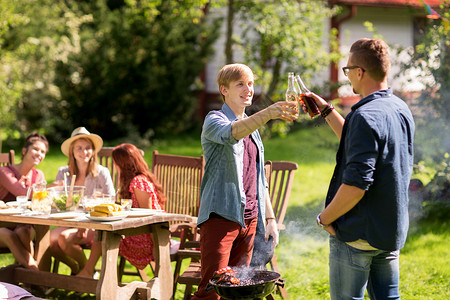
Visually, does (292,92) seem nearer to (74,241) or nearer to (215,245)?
(215,245)

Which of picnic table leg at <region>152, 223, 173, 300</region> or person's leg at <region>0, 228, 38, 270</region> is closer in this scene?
picnic table leg at <region>152, 223, 173, 300</region>

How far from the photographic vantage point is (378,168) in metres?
2.50

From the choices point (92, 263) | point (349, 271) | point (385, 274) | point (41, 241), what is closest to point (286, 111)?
point (349, 271)

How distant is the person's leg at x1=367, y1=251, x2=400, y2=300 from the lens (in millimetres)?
2658

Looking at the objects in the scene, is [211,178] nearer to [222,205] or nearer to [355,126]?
[222,205]

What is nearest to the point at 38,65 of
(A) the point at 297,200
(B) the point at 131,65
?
(B) the point at 131,65

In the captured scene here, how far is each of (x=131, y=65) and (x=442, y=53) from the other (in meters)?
8.02

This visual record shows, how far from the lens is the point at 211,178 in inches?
123

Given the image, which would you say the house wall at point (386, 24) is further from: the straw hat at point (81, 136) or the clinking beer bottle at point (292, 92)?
the clinking beer bottle at point (292, 92)

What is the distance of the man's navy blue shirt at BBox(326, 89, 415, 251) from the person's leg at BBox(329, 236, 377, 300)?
0.25 ft

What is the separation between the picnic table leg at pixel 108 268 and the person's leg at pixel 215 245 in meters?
1.03

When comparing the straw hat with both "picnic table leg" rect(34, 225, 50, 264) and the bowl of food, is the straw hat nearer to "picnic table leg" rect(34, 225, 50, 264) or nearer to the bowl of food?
"picnic table leg" rect(34, 225, 50, 264)

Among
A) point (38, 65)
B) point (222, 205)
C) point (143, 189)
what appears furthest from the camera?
point (38, 65)

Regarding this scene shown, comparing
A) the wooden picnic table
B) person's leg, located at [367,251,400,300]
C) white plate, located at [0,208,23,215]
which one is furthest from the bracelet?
white plate, located at [0,208,23,215]
